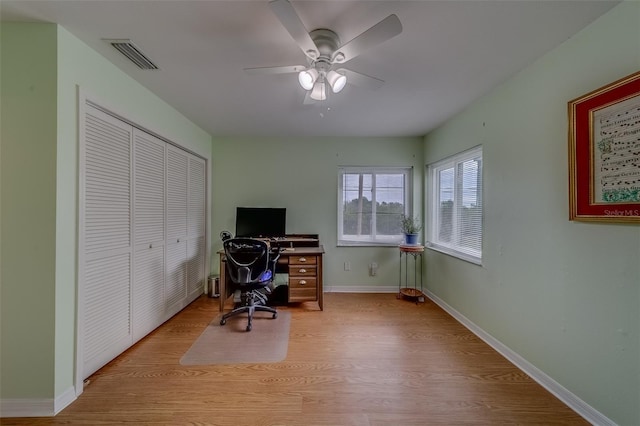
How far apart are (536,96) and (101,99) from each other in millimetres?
3120

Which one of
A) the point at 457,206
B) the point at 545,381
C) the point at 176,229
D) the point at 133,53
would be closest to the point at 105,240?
the point at 176,229

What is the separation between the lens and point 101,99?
1752 millimetres

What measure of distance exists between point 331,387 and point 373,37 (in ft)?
7.09

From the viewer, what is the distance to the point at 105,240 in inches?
73.5

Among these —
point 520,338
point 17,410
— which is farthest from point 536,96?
point 17,410

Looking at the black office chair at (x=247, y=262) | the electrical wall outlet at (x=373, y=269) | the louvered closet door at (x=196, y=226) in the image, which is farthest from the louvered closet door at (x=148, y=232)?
the electrical wall outlet at (x=373, y=269)

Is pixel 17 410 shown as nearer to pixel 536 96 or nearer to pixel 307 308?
pixel 307 308

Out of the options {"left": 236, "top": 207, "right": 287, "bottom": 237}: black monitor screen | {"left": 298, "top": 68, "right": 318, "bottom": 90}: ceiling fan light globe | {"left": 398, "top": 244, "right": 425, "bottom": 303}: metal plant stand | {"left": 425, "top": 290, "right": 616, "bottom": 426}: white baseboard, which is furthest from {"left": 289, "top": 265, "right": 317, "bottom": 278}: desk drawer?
{"left": 298, "top": 68, "right": 318, "bottom": 90}: ceiling fan light globe

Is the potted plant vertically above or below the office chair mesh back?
above

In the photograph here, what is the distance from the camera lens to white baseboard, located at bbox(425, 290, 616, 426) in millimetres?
1408

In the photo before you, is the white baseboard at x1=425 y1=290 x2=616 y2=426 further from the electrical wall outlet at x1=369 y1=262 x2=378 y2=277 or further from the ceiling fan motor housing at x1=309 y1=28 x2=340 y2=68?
the ceiling fan motor housing at x1=309 y1=28 x2=340 y2=68

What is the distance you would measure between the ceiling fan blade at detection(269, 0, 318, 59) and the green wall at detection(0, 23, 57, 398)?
145cm

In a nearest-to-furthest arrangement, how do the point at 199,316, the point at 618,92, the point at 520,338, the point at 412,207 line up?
the point at 618,92, the point at 520,338, the point at 199,316, the point at 412,207

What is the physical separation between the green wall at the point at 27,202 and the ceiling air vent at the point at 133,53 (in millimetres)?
305
